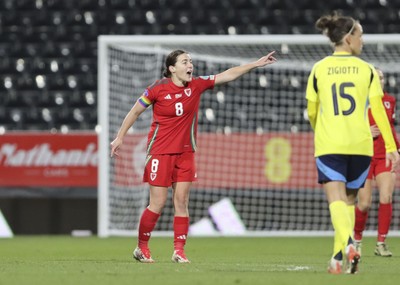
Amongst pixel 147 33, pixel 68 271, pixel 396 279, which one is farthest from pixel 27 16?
pixel 396 279

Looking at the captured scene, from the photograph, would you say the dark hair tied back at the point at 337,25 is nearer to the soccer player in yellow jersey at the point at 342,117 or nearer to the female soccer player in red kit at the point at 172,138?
the soccer player in yellow jersey at the point at 342,117

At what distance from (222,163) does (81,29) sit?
4678mm

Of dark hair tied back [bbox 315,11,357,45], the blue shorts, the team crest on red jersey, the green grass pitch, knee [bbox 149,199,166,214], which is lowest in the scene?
the green grass pitch

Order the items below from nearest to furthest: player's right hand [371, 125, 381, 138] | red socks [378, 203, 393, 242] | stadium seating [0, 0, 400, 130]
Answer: player's right hand [371, 125, 381, 138] < red socks [378, 203, 393, 242] < stadium seating [0, 0, 400, 130]

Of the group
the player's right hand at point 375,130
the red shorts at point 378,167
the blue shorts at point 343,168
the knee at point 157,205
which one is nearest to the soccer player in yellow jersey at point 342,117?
the blue shorts at point 343,168

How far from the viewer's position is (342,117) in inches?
249

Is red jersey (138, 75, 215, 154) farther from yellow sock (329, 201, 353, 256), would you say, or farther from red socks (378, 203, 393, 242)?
red socks (378, 203, 393, 242)

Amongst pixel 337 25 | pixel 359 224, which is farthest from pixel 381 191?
pixel 337 25

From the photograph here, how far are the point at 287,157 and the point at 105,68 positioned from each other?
2713 millimetres

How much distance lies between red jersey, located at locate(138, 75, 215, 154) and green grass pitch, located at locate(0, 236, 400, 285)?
920 mm

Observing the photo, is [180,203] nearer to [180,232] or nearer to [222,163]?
[180,232]

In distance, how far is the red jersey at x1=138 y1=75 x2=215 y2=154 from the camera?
8180 millimetres

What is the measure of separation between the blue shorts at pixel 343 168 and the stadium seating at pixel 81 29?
10.8 metres

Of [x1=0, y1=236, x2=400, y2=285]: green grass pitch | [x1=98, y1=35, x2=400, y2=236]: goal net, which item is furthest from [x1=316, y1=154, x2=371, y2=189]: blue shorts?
[x1=98, y1=35, x2=400, y2=236]: goal net
